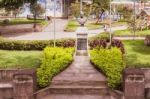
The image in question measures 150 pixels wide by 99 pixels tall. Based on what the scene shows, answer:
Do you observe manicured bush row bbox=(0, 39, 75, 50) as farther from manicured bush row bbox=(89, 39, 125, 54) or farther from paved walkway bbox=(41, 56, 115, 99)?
paved walkway bbox=(41, 56, 115, 99)

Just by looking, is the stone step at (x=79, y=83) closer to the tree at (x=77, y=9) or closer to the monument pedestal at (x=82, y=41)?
the monument pedestal at (x=82, y=41)

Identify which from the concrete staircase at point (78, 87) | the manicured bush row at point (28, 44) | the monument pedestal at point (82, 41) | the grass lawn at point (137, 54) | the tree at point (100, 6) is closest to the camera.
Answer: the concrete staircase at point (78, 87)

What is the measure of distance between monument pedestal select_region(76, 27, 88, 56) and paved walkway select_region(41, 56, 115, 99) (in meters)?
2.93

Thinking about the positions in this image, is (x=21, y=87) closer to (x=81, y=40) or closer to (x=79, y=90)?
(x=79, y=90)

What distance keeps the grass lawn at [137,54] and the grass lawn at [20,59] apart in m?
5.02

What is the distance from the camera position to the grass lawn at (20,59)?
20.8 m

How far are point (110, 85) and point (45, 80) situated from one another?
296 centimetres

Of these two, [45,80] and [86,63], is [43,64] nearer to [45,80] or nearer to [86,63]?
[45,80]

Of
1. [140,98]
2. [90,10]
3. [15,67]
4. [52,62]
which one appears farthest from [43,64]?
[90,10]

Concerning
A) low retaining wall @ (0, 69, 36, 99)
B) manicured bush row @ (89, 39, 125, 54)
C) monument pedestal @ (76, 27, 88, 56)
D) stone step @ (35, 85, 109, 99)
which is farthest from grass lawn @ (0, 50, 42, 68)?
manicured bush row @ (89, 39, 125, 54)

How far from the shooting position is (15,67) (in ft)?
65.9

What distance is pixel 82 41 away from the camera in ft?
74.4

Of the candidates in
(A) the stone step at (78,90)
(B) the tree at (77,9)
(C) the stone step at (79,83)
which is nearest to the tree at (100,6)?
(B) the tree at (77,9)

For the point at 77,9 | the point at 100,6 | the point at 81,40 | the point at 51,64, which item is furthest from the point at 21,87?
the point at 100,6
